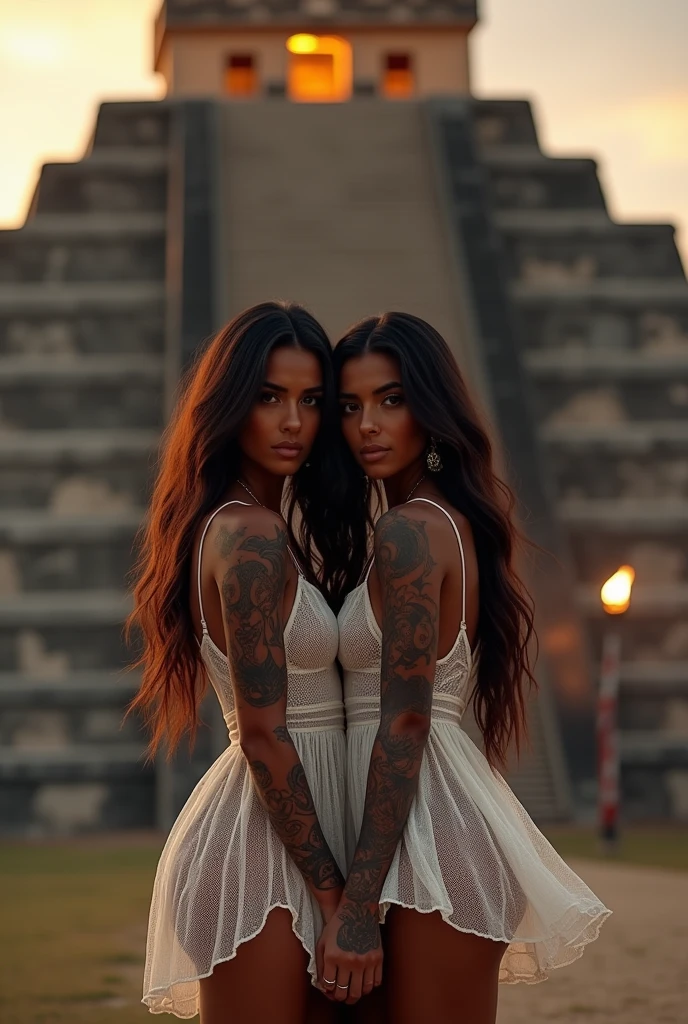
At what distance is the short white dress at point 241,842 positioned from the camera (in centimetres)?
386

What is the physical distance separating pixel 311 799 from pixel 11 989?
486cm

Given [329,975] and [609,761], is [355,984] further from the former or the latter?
[609,761]

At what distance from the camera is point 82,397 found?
19922 millimetres

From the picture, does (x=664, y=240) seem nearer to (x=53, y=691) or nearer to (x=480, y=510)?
(x=53, y=691)

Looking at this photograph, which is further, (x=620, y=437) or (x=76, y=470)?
(x=620, y=437)

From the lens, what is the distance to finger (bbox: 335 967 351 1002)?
12.3 feet

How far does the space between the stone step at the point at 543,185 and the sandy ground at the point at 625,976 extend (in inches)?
559

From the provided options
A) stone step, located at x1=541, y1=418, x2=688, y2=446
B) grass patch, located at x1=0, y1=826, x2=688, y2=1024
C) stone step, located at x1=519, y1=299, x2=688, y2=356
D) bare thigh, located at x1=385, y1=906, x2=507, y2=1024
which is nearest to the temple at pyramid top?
stone step, located at x1=519, y1=299, x2=688, y2=356

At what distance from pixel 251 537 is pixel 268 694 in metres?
0.37

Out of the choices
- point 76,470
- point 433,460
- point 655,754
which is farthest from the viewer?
point 76,470

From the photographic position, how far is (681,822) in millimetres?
16828

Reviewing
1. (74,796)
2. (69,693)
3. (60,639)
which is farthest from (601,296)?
(74,796)

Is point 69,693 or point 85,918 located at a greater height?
point 69,693

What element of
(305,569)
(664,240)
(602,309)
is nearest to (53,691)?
(602,309)
